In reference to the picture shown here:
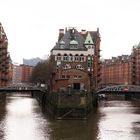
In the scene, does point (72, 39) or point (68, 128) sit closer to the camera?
point (68, 128)

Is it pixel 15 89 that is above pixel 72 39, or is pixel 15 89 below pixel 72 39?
below

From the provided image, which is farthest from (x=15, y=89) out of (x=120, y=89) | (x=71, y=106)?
(x=71, y=106)

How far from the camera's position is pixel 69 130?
70.8m

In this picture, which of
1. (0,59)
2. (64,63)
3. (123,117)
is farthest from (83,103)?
(0,59)

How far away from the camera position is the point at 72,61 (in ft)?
364

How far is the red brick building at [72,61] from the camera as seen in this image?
100 m

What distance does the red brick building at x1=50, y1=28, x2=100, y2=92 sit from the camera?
100125mm

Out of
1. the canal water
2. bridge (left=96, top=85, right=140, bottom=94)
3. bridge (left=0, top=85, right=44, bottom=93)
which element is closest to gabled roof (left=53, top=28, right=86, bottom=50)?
bridge (left=0, top=85, right=44, bottom=93)

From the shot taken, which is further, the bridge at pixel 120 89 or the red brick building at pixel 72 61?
the bridge at pixel 120 89

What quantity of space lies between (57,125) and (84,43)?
145 ft

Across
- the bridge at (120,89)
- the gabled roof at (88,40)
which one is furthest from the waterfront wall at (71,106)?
the gabled roof at (88,40)

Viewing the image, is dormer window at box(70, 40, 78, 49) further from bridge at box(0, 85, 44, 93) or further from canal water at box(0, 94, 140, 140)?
canal water at box(0, 94, 140, 140)

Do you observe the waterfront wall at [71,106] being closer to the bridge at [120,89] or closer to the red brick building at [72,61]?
the red brick building at [72,61]

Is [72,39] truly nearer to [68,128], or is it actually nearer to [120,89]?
[120,89]
